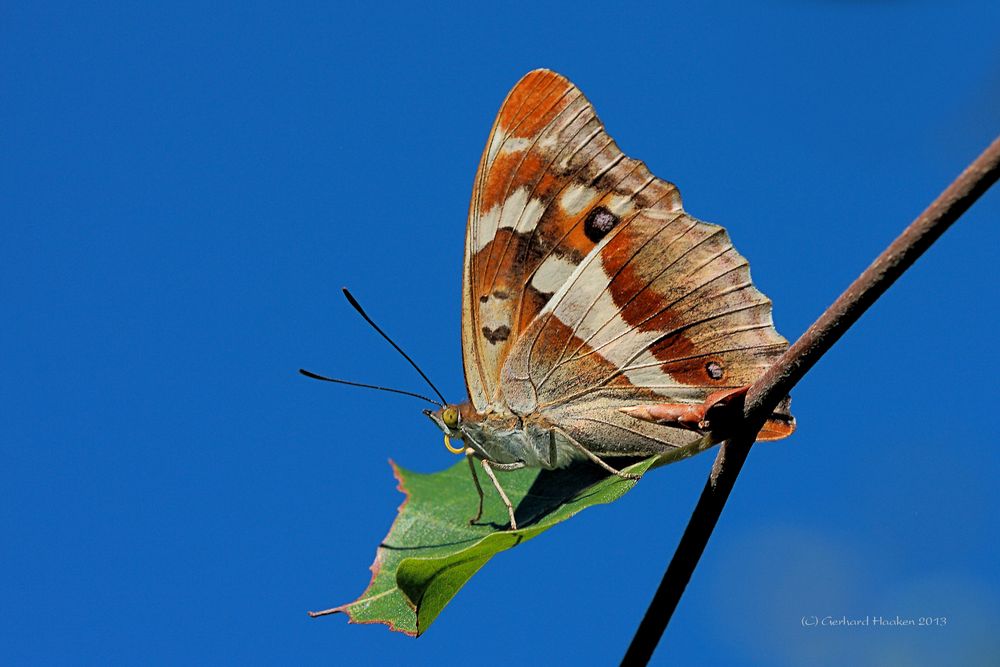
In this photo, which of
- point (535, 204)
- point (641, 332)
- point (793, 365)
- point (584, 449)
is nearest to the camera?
point (793, 365)

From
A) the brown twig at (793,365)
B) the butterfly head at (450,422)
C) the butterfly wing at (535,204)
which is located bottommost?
the brown twig at (793,365)

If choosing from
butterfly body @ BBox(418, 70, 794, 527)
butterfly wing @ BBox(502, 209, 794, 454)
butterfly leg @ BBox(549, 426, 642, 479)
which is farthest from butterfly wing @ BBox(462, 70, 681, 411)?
butterfly leg @ BBox(549, 426, 642, 479)

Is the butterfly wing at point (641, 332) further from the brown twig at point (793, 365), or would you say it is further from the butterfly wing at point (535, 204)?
the brown twig at point (793, 365)

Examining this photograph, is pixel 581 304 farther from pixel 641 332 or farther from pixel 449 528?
pixel 449 528

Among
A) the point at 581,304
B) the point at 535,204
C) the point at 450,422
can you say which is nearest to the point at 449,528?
the point at 450,422

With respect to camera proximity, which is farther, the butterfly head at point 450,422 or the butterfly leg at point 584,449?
the butterfly head at point 450,422

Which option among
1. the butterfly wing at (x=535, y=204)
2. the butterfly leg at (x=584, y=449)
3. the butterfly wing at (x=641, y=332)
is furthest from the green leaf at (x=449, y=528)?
the butterfly wing at (x=535, y=204)

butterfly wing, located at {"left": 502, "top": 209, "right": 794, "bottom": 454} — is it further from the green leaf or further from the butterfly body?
the green leaf
